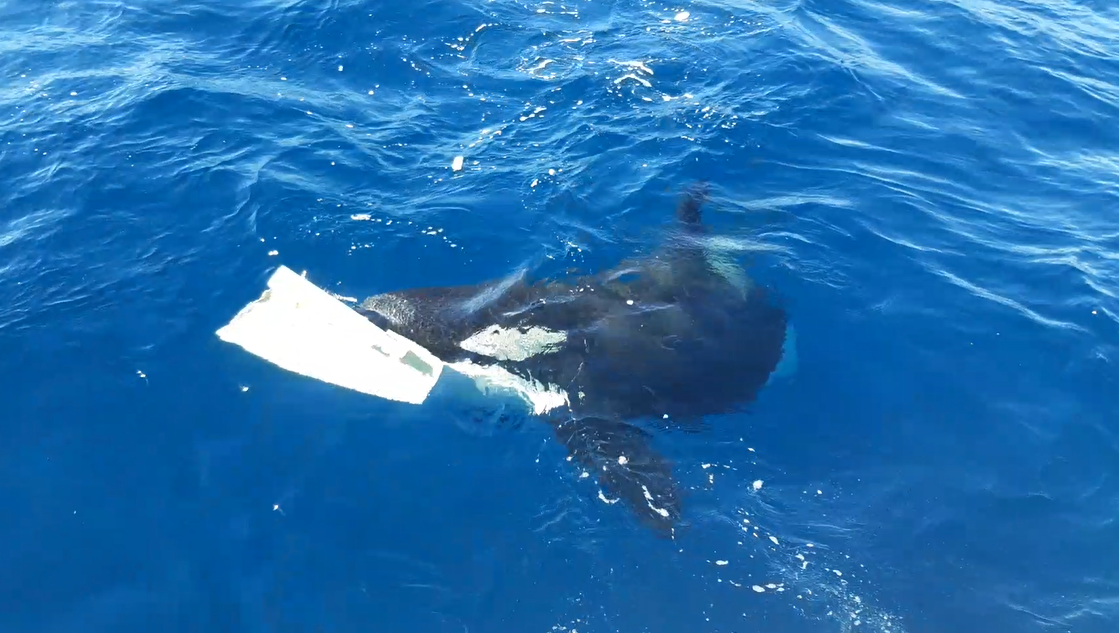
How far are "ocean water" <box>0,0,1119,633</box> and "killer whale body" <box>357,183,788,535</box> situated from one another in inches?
19.4

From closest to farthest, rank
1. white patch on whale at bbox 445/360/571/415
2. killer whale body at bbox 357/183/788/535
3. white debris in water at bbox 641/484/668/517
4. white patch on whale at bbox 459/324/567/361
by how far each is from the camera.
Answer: white debris in water at bbox 641/484/668/517, killer whale body at bbox 357/183/788/535, white patch on whale at bbox 445/360/571/415, white patch on whale at bbox 459/324/567/361

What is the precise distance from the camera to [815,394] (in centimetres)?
1378

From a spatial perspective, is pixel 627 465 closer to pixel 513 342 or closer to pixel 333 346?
pixel 513 342

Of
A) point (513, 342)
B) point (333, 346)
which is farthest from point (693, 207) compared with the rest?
point (333, 346)

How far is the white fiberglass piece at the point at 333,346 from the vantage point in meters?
13.4

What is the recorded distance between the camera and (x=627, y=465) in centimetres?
1245

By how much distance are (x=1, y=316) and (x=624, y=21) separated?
16.9 m

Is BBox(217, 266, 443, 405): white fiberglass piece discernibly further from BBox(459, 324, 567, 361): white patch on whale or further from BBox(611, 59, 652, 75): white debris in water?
BBox(611, 59, 652, 75): white debris in water

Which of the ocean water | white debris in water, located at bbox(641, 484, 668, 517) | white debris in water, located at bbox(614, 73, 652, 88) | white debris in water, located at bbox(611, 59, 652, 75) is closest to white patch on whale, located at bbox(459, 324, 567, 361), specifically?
the ocean water

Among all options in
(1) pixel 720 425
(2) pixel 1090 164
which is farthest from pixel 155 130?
(2) pixel 1090 164

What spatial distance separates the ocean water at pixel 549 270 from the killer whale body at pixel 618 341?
49cm

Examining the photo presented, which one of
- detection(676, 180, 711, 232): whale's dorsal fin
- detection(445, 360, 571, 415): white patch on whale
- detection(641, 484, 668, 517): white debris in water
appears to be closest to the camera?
detection(641, 484, 668, 517): white debris in water

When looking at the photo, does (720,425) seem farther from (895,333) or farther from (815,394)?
(895,333)

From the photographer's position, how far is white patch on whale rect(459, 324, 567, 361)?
13828mm
